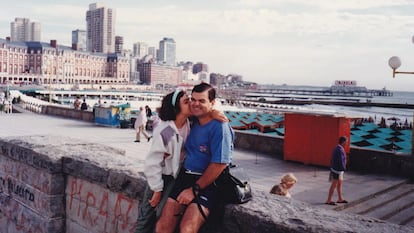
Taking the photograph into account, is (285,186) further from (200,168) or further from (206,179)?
(206,179)

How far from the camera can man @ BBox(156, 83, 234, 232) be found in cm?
268

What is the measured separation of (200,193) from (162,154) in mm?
391

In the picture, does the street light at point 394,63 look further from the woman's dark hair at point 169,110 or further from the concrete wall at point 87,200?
the woman's dark hair at point 169,110

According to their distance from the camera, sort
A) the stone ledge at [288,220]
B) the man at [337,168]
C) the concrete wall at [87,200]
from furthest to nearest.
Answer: the man at [337,168]
the concrete wall at [87,200]
the stone ledge at [288,220]

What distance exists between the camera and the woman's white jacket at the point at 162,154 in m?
2.89

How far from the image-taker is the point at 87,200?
407 centimetres

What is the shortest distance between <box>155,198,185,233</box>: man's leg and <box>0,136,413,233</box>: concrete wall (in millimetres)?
251

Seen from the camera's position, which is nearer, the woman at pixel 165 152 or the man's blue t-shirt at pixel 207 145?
the man's blue t-shirt at pixel 207 145

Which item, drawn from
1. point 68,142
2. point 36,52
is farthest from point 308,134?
point 36,52

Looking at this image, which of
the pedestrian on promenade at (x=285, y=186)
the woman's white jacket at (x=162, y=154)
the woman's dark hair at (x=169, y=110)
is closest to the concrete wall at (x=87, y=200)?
the woman's white jacket at (x=162, y=154)

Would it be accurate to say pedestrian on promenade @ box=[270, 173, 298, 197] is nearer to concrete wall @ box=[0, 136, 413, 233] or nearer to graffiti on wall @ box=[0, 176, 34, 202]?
concrete wall @ box=[0, 136, 413, 233]

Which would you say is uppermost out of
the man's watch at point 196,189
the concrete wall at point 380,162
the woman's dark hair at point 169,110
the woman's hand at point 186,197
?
the woman's dark hair at point 169,110

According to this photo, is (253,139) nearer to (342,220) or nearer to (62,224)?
(62,224)

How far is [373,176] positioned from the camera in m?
10.8
